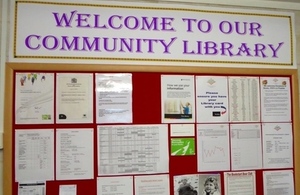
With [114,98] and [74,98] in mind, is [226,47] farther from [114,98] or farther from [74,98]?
[74,98]

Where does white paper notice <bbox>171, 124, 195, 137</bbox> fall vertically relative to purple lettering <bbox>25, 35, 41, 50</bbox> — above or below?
below

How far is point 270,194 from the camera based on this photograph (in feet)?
6.33

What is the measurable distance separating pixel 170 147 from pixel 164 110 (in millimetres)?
243

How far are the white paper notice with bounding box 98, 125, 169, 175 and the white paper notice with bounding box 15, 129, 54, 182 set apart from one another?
0.30m

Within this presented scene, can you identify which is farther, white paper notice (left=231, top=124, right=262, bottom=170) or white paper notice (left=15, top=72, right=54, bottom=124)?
white paper notice (left=231, top=124, right=262, bottom=170)

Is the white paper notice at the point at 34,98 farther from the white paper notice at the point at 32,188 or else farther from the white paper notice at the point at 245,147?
the white paper notice at the point at 245,147

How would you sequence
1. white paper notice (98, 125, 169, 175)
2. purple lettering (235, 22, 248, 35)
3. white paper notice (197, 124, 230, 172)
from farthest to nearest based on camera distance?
purple lettering (235, 22, 248, 35) → white paper notice (197, 124, 230, 172) → white paper notice (98, 125, 169, 175)

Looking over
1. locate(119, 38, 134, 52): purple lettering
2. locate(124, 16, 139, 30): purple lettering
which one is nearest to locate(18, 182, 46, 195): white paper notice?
locate(119, 38, 134, 52): purple lettering

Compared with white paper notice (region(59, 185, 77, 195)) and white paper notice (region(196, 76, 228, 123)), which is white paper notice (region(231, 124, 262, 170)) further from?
white paper notice (region(59, 185, 77, 195))

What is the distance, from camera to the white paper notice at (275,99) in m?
1.97

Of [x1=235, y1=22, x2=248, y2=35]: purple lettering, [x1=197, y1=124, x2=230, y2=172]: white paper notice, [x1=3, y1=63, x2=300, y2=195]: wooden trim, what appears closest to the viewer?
[x1=3, y1=63, x2=300, y2=195]: wooden trim

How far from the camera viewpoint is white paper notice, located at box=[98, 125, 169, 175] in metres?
1.76

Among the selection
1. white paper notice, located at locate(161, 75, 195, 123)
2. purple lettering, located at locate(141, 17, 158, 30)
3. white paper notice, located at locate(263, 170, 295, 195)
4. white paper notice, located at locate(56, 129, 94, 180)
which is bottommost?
white paper notice, located at locate(263, 170, 295, 195)

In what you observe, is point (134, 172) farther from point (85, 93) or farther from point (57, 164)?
point (85, 93)
